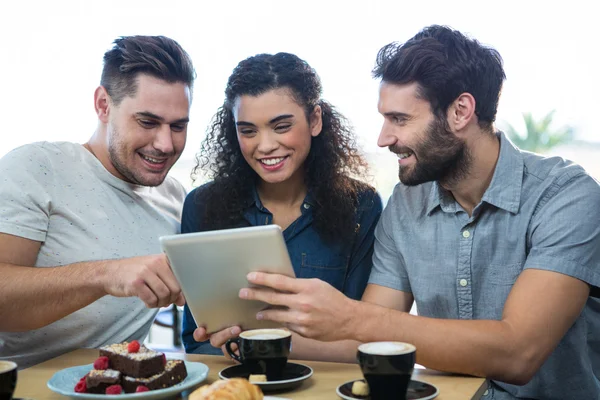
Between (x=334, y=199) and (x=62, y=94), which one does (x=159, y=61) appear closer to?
(x=334, y=199)

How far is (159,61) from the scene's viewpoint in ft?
7.10

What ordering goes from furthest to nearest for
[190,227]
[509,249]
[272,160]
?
1. [190,227]
2. [272,160]
3. [509,249]

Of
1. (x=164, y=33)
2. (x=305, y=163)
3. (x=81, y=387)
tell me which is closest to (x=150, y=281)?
(x=81, y=387)

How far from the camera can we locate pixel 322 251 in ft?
7.18

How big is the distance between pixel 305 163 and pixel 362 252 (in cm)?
36

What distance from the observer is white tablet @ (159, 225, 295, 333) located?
52.7 inches

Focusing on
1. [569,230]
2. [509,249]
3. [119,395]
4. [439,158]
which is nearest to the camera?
[119,395]

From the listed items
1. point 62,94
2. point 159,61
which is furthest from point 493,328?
point 62,94

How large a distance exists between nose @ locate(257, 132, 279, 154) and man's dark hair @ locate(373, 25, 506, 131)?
369 mm

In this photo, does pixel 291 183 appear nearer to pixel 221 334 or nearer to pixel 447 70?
pixel 447 70

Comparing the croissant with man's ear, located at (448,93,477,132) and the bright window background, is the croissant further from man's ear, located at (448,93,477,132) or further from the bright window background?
the bright window background

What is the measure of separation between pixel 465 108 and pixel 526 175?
0.27m

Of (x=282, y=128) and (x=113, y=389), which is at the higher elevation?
(x=282, y=128)

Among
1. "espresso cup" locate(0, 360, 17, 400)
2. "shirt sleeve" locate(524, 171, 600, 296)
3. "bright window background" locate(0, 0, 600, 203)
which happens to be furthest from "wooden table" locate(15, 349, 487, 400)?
"bright window background" locate(0, 0, 600, 203)
